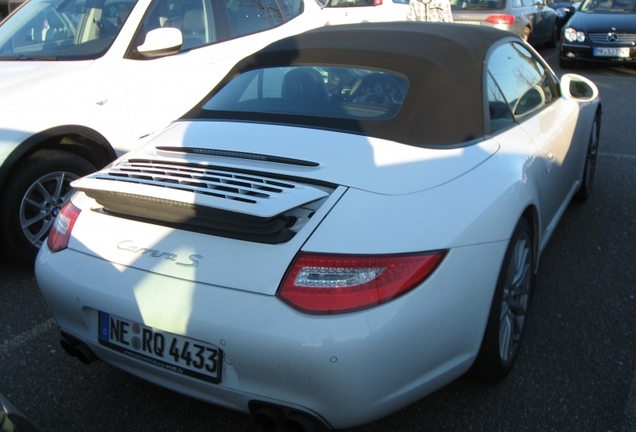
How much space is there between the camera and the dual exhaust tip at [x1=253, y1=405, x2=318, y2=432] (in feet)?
7.67

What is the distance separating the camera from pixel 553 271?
4.20 m

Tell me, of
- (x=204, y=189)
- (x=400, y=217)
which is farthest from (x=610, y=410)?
(x=204, y=189)

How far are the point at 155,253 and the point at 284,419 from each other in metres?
0.74

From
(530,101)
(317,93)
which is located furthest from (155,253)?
(530,101)

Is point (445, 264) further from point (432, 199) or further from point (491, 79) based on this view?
point (491, 79)

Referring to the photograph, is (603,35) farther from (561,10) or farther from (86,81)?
(86,81)

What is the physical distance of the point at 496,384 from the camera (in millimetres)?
3049

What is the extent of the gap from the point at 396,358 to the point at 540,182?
1512mm

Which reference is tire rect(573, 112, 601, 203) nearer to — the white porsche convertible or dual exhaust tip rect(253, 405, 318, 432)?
the white porsche convertible

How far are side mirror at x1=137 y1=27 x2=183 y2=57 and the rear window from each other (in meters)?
1.36

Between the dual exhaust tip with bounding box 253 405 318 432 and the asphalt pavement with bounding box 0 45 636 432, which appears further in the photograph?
the asphalt pavement with bounding box 0 45 636 432

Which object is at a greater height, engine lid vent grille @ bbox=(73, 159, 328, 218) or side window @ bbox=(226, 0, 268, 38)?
side window @ bbox=(226, 0, 268, 38)

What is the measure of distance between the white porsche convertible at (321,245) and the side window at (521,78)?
16 cm

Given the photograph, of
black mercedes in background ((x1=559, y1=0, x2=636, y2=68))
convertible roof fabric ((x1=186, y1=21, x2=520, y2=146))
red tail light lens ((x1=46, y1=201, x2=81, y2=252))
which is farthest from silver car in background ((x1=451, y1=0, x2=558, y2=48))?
red tail light lens ((x1=46, y1=201, x2=81, y2=252))
